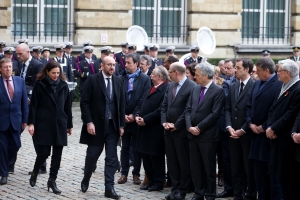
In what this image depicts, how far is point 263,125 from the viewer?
1055cm

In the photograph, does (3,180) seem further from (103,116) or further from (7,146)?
(103,116)

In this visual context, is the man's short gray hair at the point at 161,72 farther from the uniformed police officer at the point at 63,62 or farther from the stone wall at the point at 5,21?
the stone wall at the point at 5,21

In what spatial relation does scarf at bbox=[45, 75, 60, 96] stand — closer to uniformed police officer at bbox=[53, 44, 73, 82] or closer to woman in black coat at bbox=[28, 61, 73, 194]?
woman in black coat at bbox=[28, 61, 73, 194]

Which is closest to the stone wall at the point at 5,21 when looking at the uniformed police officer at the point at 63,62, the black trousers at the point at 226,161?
the uniformed police officer at the point at 63,62

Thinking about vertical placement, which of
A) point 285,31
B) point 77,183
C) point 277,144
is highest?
point 285,31

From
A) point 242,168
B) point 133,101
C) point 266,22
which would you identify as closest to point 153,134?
point 133,101

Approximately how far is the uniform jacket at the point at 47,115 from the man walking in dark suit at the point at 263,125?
2750 millimetres

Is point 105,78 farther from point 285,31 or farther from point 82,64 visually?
point 285,31

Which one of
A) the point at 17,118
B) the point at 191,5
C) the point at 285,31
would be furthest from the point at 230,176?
the point at 285,31

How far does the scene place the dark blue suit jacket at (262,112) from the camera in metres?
10.6

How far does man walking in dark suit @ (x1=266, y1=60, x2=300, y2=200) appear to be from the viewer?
10078mm

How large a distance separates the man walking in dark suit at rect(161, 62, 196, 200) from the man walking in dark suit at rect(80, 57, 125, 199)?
0.66 m

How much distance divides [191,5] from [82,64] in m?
5.43

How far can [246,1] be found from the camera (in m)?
26.4
